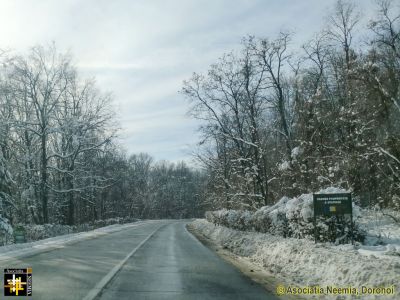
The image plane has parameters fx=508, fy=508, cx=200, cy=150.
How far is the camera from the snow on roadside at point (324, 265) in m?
8.87

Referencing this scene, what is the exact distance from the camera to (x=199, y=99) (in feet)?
131

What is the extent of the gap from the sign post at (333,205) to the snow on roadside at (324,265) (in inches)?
57.8

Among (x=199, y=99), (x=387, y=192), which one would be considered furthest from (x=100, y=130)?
(x=387, y=192)

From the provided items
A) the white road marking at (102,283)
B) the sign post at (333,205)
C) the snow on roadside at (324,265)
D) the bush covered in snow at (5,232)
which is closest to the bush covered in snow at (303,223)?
the sign post at (333,205)

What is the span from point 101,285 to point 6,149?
1578 inches

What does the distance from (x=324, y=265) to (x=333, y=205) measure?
185 inches

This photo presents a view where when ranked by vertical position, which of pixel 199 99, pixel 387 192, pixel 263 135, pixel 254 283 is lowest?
pixel 254 283

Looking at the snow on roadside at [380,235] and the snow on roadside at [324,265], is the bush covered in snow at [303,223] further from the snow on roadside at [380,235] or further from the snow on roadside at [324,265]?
the snow on roadside at [324,265]

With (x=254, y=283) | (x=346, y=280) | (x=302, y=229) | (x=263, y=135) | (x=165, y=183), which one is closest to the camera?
(x=346, y=280)

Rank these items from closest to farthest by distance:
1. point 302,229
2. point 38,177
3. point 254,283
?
1. point 254,283
2. point 302,229
3. point 38,177

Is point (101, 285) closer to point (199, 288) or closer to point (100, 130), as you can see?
point (199, 288)

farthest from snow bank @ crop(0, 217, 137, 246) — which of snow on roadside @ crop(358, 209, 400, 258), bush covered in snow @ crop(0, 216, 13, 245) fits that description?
snow on roadside @ crop(358, 209, 400, 258)

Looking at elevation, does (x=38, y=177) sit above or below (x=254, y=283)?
above

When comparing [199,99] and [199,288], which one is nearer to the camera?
[199,288]
